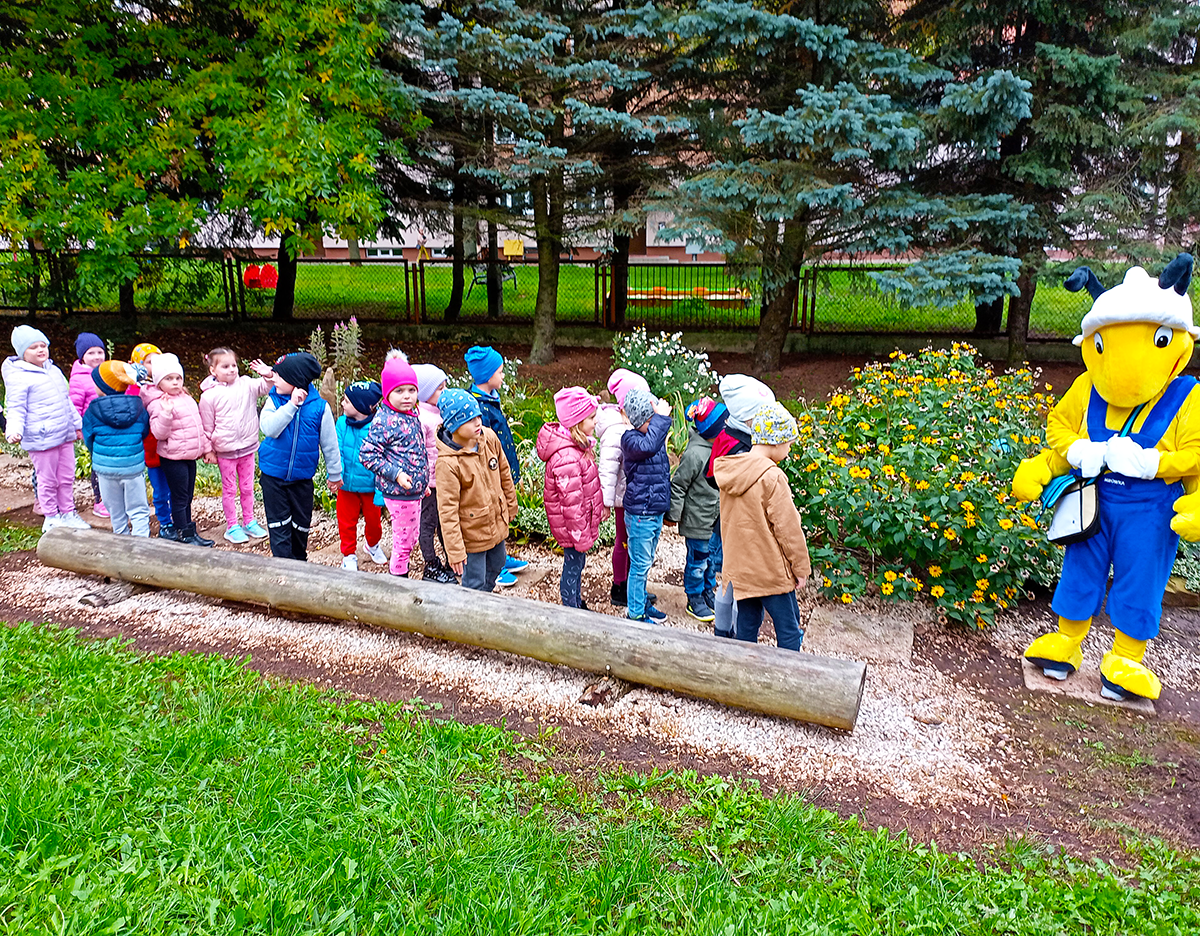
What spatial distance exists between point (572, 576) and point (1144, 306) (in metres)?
A: 3.09

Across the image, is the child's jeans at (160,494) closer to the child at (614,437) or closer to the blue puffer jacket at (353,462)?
the blue puffer jacket at (353,462)

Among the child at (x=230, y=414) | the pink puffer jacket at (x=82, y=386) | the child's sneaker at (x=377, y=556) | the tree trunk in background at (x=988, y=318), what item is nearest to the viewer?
the child at (x=230, y=414)

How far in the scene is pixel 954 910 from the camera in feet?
8.93

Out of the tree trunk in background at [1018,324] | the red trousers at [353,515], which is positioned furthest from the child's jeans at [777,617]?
the tree trunk in background at [1018,324]

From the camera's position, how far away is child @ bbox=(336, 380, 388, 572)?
5.20 m

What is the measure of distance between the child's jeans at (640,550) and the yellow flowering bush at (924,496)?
103 centimetres

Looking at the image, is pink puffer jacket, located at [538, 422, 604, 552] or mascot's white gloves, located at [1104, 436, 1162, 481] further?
pink puffer jacket, located at [538, 422, 604, 552]

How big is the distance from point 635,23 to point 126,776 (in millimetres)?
8779

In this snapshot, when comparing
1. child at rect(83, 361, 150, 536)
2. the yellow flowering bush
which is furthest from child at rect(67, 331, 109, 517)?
the yellow flowering bush

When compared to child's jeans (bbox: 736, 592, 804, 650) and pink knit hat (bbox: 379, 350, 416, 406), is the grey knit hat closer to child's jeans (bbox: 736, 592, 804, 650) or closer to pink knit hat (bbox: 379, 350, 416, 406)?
child's jeans (bbox: 736, 592, 804, 650)

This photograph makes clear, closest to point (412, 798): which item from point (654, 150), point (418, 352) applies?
point (654, 150)

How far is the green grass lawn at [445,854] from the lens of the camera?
2.67m

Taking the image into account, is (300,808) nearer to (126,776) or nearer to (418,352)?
(126,776)

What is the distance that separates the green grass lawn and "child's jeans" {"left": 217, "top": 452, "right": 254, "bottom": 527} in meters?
2.60
